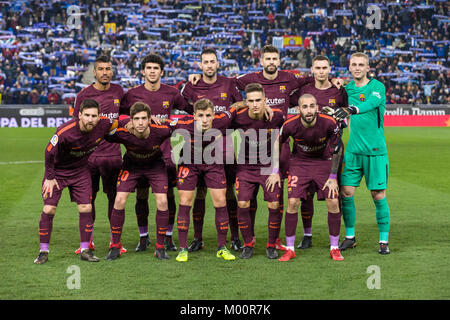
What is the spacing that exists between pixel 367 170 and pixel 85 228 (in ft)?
10.6

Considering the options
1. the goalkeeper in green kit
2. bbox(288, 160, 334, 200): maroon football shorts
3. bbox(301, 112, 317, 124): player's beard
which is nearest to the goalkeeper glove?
bbox(301, 112, 317, 124): player's beard

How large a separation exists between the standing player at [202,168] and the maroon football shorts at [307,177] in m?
0.76

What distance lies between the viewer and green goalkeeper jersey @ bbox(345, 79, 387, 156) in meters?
7.58

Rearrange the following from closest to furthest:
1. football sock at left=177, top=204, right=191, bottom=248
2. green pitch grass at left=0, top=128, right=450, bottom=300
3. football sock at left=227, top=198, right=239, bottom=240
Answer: green pitch grass at left=0, top=128, right=450, bottom=300
football sock at left=177, top=204, right=191, bottom=248
football sock at left=227, top=198, right=239, bottom=240

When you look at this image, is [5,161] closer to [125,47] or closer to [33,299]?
[33,299]

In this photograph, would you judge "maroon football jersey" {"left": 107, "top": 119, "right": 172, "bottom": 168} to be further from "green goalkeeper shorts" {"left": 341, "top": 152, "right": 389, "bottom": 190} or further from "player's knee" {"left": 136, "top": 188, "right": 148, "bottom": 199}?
"green goalkeeper shorts" {"left": 341, "top": 152, "right": 389, "bottom": 190}

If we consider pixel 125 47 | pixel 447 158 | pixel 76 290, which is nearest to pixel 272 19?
pixel 125 47

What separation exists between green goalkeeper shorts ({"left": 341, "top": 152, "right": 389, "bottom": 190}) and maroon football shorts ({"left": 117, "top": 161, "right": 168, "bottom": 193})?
83.1 inches

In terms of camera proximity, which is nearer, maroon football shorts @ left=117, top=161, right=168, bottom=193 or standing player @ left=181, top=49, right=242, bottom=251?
maroon football shorts @ left=117, top=161, right=168, bottom=193

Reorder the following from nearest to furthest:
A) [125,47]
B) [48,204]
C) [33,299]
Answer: [33,299]
[48,204]
[125,47]

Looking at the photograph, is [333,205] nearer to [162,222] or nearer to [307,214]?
[307,214]

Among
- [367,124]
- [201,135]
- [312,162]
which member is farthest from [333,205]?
[201,135]

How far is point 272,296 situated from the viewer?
5.55 m

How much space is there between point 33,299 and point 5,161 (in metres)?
12.4
